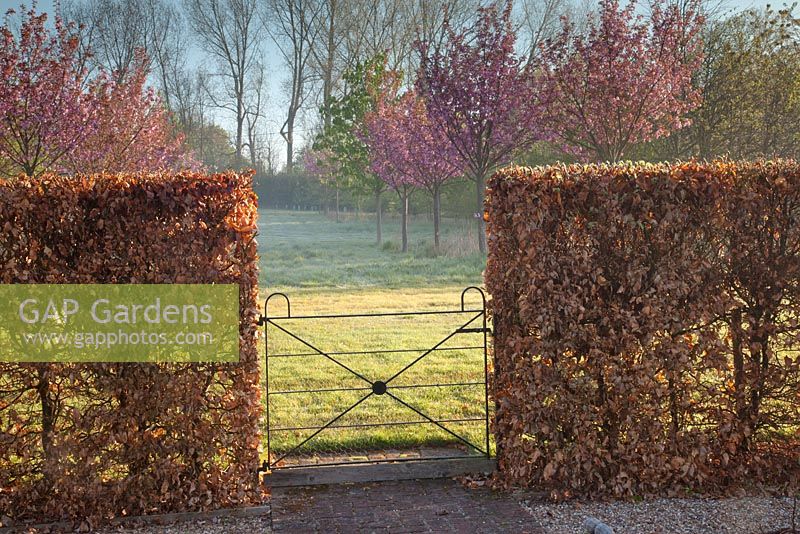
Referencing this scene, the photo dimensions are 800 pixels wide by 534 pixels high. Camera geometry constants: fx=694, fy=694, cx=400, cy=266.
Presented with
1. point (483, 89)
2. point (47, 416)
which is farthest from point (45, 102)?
point (483, 89)

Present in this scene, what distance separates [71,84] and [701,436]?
12494 millimetres

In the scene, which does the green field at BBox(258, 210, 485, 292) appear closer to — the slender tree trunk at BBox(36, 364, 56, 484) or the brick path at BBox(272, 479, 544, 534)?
the brick path at BBox(272, 479, 544, 534)

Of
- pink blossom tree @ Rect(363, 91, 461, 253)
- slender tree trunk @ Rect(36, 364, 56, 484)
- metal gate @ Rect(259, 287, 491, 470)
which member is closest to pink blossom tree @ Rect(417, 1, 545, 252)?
pink blossom tree @ Rect(363, 91, 461, 253)

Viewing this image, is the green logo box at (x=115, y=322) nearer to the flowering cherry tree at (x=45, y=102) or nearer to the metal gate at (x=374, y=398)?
the metal gate at (x=374, y=398)

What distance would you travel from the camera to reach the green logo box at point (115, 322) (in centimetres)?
455

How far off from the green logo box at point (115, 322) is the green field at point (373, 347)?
103cm

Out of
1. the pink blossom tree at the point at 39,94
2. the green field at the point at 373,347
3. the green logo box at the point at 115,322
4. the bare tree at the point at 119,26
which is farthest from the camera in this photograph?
the bare tree at the point at 119,26

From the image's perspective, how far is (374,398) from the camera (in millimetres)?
7398

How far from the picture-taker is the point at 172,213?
450 centimetres

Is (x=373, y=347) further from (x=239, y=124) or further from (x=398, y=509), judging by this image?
(x=239, y=124)

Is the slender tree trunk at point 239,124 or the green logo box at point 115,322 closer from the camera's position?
the green logo box at point 115,322

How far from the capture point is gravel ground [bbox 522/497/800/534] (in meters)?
4.42

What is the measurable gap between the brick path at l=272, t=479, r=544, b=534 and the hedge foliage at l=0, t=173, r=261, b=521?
0.41 m

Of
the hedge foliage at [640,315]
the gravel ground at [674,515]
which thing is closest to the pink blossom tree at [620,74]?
the hedge foliage at [640,315]
